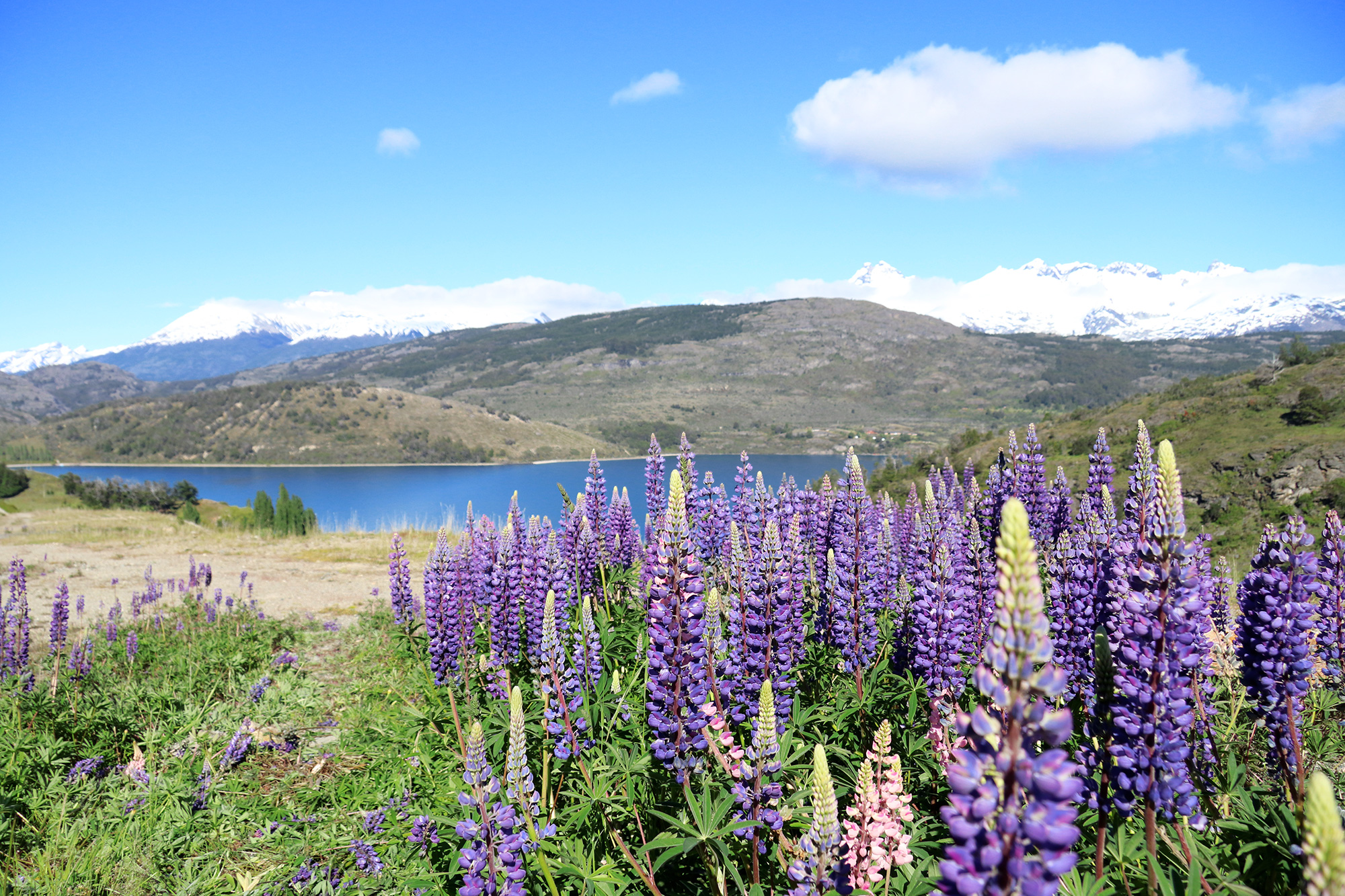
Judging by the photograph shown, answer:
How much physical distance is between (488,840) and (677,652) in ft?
4.18

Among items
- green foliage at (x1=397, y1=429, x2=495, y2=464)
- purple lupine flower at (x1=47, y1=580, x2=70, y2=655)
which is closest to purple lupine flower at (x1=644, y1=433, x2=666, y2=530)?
purple lupine flower at (x1=47, y1=580, x2=70, y2=655)

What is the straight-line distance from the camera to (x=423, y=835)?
463 cm

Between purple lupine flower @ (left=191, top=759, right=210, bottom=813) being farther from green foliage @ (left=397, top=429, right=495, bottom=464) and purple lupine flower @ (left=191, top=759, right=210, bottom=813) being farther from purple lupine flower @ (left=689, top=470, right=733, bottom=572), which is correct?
green foliage @ (left=397, top=429, right=495, bottom=464)

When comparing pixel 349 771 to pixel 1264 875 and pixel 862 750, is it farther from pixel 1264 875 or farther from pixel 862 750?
pixel 1264 875

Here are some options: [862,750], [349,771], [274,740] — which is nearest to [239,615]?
[274,740]

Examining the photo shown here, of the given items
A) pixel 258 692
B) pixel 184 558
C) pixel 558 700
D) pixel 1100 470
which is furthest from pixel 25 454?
pixel 1100 470

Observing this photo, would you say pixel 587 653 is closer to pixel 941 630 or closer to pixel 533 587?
pixel 533 587

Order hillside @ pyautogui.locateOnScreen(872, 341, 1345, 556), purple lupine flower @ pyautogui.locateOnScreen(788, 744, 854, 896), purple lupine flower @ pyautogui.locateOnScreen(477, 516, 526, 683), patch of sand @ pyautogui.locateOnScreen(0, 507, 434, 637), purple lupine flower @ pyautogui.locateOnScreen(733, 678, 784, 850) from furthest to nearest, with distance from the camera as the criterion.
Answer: hillside @ pyautogui.locateOnScreen(872, 341, 1345, 556), patch of sand @ pyautogui.locateOnScreen(0, 507, 434, 637), purple lupine flower @ pyautogui.locateOnScreen(477, 516, 526, 683), purple lupine flower @ pyautogui.locateOnScreen(733, 678, 784, 850), purple lupine flower @ pyautogui.locateOnScreen(788, 744, 854, 896)

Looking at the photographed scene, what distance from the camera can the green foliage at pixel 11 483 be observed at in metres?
48.6

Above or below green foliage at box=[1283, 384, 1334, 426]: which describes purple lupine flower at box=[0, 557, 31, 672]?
below

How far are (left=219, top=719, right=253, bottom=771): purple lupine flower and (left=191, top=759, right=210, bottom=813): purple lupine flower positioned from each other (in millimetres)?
322

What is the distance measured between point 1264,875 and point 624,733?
12.3ft

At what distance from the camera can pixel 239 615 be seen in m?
12.0

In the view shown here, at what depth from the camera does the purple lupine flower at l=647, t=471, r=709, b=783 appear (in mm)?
3510
